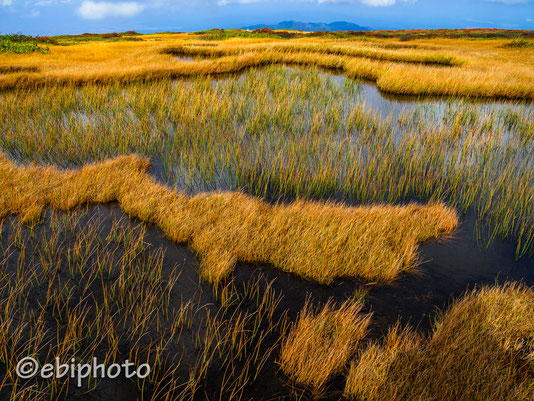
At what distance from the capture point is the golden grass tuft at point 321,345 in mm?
2863

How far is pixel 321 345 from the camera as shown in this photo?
3100 millimetres

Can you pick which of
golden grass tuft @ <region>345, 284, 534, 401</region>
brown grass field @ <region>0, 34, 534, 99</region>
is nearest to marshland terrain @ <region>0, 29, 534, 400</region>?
golden grass tuft @ <region>345, 284, 534, 401</region>

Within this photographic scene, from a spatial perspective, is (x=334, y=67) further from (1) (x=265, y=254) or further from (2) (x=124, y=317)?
(2) (x=124, y=317)

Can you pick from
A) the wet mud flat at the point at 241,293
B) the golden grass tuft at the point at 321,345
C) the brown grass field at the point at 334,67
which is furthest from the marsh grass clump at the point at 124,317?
the brown grass field at the point at 334,67

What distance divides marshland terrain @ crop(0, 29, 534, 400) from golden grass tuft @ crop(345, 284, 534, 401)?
0.07ft

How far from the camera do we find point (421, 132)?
9461mm

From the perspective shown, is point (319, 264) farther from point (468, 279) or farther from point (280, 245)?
point (468, 279)
